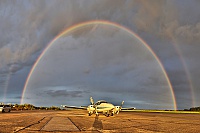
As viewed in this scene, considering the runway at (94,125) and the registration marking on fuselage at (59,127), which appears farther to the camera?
the registration marking on fuselage at (59,127)

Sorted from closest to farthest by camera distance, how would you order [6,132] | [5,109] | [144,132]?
1. [6,132]
2. [144,132]
3. [5,109]

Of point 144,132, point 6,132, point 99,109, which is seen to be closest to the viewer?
point 6,132

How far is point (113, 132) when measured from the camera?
14594 millimetres

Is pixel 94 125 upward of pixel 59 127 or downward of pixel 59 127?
upward

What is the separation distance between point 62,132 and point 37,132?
1.69m

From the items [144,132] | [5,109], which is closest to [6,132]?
[144,132]

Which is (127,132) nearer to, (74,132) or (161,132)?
(161,132)

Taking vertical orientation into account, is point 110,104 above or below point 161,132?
above

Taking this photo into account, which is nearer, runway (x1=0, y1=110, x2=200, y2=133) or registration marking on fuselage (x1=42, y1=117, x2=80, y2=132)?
runway (x1=0, y1=110, x2=200, y2=133)

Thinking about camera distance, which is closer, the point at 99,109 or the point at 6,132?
the point at 6,132

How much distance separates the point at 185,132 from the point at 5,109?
51525mm

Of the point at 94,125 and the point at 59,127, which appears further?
the point at 94,125

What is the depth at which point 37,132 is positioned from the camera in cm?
1434

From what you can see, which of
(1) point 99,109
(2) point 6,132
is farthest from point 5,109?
(2) point 6,132
